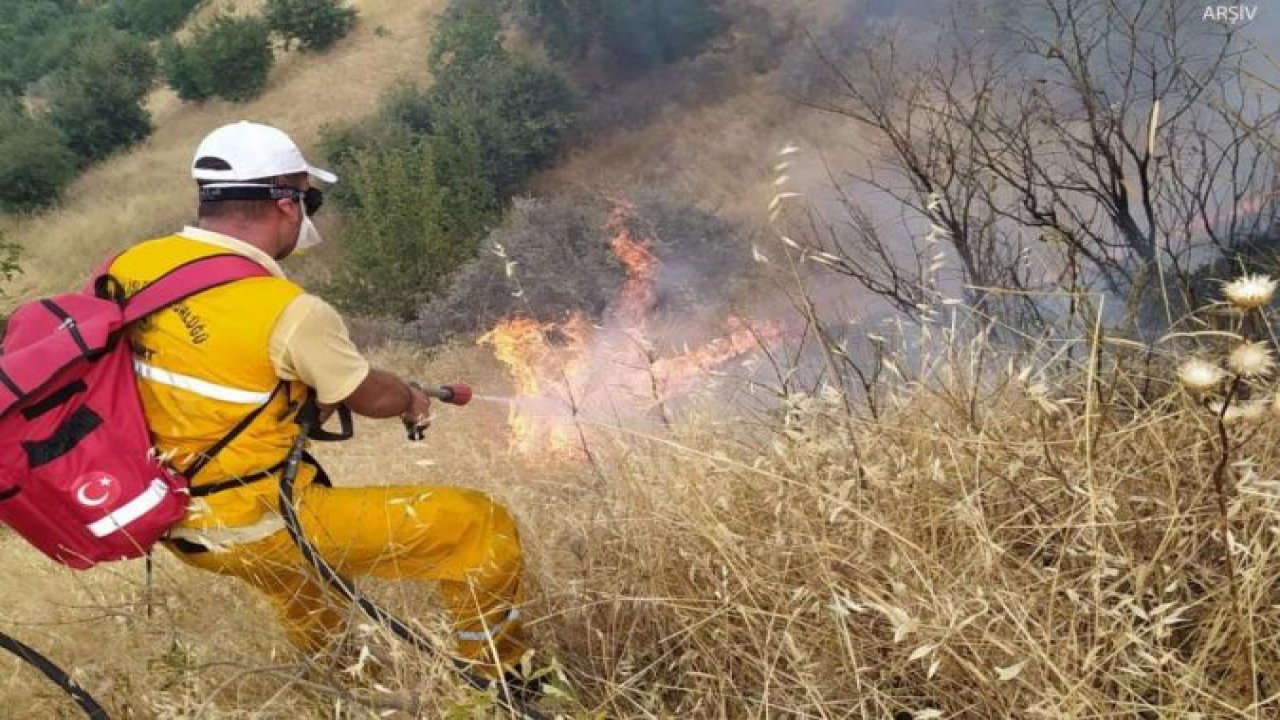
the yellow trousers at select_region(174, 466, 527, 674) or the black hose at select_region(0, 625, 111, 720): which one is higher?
the yellow trousers at select_region(174, 466, 527, 674)

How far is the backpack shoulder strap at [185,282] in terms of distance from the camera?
237 cm

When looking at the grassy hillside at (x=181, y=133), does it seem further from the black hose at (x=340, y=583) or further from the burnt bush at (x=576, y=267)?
the black hose at (x=340, y=583)

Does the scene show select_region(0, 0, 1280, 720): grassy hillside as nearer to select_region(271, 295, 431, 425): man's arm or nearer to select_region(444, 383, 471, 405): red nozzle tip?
select_region(444, 383, 471, 405): red nozzle tip

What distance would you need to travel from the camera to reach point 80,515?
227 cm

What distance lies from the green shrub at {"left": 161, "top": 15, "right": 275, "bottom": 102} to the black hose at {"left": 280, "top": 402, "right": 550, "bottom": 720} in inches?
1000

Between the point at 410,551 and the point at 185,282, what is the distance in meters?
0.86

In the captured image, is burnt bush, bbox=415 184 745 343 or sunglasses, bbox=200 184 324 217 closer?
sunglasses, bbox=200 184 324 217

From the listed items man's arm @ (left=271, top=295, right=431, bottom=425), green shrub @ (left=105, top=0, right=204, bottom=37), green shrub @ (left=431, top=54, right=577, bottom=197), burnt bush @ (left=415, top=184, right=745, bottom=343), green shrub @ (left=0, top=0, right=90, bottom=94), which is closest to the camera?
man's arm @ (left=271, top=295, right=431, bottom=425)

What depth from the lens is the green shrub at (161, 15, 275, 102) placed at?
25016 mm

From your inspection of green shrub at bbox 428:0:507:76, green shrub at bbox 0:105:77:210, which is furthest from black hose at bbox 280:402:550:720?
green shrub at bbox 0:105:77:210

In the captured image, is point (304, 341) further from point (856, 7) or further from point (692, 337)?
point (856, 7)

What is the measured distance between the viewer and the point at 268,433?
247 cm

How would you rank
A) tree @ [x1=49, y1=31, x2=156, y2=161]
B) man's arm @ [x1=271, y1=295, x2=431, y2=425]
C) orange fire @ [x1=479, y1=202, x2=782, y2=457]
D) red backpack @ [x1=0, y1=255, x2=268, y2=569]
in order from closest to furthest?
red backpack @ [x1=0, y1=255, x2=268, y2=569] → man's arm @ [x1=271, y1=295, x2=431, y2=425] → orange fire @ [x1=479, y1=202, x2=782, y2=457] → tree @ [x1=49, y1=31, x2=156, y2=161]

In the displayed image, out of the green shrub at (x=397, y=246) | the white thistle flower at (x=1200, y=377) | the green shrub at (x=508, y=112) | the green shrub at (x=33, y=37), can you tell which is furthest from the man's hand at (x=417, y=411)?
the green shrub at (x=33, y=37)
